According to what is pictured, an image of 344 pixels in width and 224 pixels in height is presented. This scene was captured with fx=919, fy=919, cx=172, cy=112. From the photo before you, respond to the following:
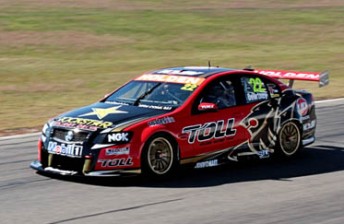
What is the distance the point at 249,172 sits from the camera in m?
12.4

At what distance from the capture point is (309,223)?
9.41m

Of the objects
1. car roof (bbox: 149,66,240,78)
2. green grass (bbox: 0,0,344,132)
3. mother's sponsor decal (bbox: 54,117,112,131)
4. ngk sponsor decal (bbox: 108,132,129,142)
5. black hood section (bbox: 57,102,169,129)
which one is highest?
car roof (bbox: 149,66,240,78)

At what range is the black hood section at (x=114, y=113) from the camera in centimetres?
1148

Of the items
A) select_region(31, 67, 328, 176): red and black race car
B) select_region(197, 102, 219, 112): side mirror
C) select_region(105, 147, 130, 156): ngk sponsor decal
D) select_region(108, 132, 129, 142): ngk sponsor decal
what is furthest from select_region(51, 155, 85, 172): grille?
select_region(197, 102, 219, 112): side mirror

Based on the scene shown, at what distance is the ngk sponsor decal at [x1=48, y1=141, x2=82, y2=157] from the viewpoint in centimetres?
1121

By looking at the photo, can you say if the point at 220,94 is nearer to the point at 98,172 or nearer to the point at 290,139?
the point at 290,139

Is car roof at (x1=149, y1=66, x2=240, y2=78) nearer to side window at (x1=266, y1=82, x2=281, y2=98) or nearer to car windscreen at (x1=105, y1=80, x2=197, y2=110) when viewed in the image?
car windscreen at (x1=105, y1=80, x2=197, y2=110)

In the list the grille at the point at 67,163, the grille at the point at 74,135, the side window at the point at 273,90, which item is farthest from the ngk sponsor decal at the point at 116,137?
the side window at the point at 273,90

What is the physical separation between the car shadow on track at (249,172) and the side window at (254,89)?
949 millimetres

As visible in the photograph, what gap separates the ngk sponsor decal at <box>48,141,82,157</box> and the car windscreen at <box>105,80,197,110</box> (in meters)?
1.25

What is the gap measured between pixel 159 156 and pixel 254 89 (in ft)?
6.86

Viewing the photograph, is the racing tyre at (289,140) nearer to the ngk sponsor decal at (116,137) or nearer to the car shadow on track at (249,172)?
the car shadow on track at (249,172)

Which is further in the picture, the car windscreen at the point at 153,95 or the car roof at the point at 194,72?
the car roof at the point at 194,72

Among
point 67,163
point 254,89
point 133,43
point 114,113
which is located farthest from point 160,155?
point 133,43
